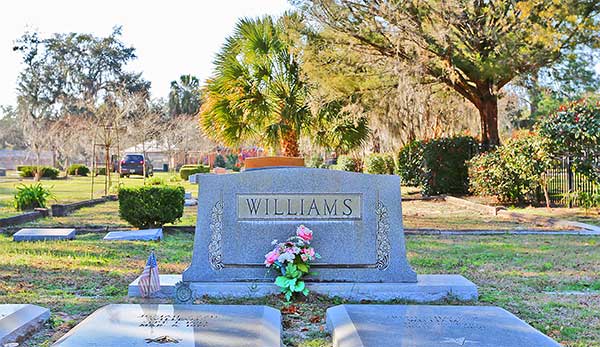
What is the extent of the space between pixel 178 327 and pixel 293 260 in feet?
6.26

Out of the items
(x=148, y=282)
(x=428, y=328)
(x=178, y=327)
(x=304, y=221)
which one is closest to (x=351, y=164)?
(x=304, y=221)

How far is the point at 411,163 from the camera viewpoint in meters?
22.1

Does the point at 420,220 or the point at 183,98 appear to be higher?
the point at 183,98

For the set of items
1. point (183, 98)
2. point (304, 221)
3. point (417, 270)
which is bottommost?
point (417, 270)

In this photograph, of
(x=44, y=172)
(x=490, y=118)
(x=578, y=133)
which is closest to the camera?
(x=578, y=133)

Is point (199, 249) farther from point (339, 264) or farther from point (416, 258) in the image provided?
point (416, 258)

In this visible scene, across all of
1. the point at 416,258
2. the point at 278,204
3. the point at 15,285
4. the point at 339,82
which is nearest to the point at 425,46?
the point at 339,82

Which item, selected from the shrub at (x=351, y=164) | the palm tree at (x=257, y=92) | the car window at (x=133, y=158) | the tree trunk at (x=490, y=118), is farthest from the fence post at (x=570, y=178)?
the car window at (x=133, y=158)

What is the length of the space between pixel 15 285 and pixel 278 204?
8.83 feet

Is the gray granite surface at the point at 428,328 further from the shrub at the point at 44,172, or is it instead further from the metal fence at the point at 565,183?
the shrub at the point at 44,172

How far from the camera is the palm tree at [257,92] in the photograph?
1811 centimetres

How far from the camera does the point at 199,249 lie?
5.96 metres

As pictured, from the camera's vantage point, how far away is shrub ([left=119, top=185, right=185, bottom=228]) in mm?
10672

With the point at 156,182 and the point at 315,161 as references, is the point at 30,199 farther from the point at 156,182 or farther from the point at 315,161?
the point at 315,161
